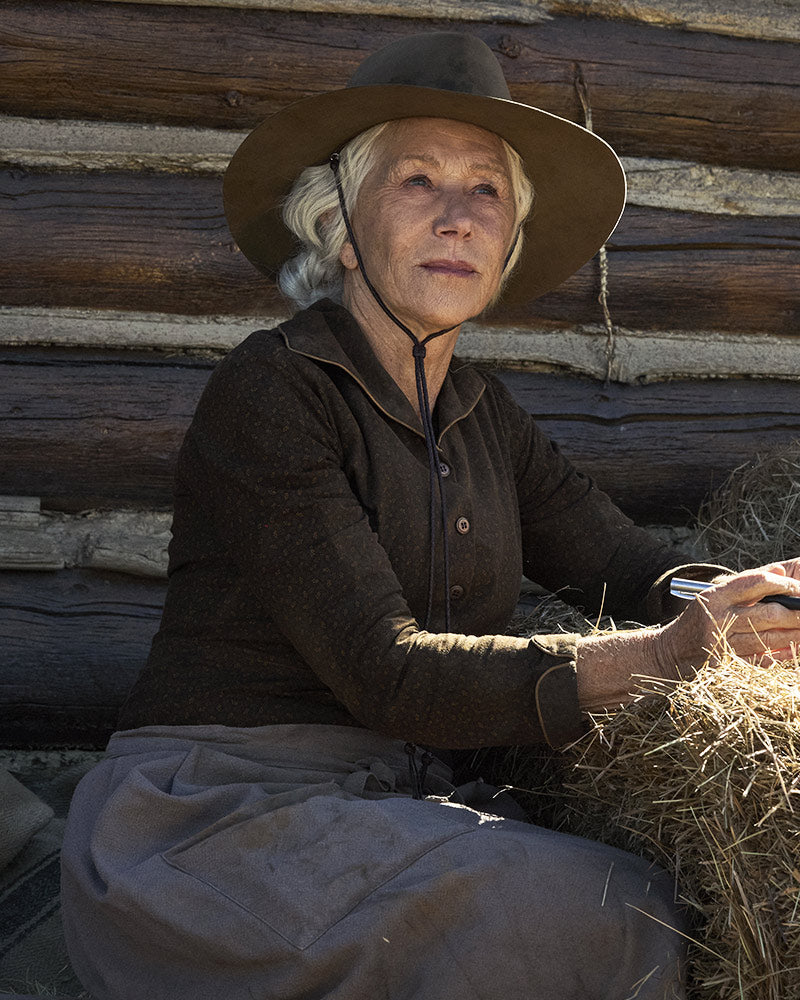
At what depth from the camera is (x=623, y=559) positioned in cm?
262

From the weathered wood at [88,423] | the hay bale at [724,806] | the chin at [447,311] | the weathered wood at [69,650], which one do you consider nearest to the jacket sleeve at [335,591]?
the hay bale at [724,806]

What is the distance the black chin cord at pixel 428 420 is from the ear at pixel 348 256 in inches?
0.6

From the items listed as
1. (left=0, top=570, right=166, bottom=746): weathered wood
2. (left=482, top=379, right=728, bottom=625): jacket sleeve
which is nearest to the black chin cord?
(left=482, top=379, right=728, bottom=625): jacket sleeve

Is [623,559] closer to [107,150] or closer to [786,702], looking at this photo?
[786,702]

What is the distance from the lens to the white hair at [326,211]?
2.44 meters

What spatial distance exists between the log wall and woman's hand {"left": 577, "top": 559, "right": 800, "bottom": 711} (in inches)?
65.5

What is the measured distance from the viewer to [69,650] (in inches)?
130

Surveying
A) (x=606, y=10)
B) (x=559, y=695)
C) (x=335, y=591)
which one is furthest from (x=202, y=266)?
(x=559, y=695)

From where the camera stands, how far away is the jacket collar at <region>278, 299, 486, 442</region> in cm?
219

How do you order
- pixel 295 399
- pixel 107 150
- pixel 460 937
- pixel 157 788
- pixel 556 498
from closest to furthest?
pixel 460 937 < pixel 157 788 < pixel 295 399 < pixel 556 498 < pixel 107 150

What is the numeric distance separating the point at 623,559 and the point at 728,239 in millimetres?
1390

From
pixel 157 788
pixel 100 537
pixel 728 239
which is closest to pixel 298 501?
pixel 157 788

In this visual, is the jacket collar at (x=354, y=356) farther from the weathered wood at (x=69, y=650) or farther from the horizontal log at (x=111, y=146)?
the weathered wood at (x=69, y=650)

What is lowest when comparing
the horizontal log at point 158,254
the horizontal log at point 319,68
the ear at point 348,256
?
the horizontal log at point 158,254
